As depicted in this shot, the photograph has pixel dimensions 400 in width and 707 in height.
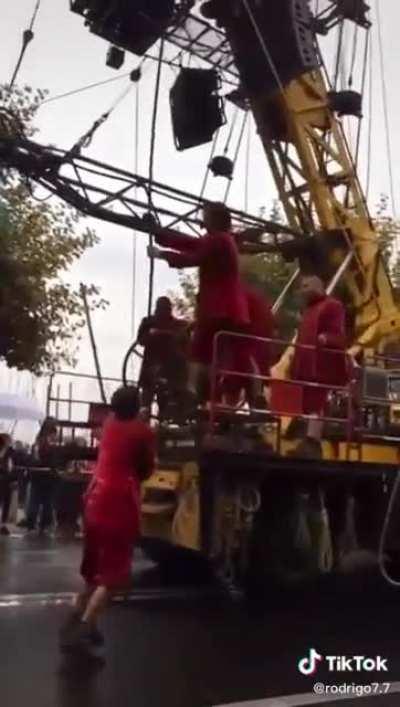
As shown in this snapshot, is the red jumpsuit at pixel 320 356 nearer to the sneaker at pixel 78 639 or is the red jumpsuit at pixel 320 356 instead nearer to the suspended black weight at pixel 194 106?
the sneaker at pixel 78 639

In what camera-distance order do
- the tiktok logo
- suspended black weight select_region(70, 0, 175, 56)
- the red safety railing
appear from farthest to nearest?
suspended black weight select_region(70, 0, 175, 56) < the red safety railing < the tiktok logo

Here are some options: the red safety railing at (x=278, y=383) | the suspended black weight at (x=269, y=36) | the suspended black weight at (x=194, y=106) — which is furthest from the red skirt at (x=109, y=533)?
the suspended black weight at (x=269, y=36)

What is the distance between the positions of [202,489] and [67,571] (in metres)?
2.89

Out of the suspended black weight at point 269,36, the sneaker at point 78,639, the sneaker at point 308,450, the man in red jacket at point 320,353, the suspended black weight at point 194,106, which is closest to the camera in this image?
the sneaker at point 78,639

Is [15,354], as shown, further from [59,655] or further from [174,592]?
[59,655]

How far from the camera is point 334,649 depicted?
5938mm

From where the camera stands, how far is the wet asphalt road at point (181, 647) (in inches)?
191

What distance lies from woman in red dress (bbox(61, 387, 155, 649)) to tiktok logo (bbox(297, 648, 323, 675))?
115 cm

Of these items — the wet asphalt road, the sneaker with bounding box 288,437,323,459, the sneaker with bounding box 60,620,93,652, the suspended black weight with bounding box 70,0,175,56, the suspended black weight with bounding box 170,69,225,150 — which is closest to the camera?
the wet asphalt road

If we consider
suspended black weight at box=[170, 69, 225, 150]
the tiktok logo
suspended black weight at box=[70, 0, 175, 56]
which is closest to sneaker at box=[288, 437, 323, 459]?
the tiktok logo

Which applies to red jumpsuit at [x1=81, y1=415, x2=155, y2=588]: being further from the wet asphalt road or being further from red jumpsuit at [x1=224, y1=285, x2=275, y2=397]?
red jumpsuit at [x1=224, y1=285, x2=275, y2=397]

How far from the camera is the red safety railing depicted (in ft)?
21.8

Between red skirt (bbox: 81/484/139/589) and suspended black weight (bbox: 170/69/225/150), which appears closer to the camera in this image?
red skirt (bbox: 81/484/139/589)

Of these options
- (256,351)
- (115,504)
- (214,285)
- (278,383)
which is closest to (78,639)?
(115,504)
